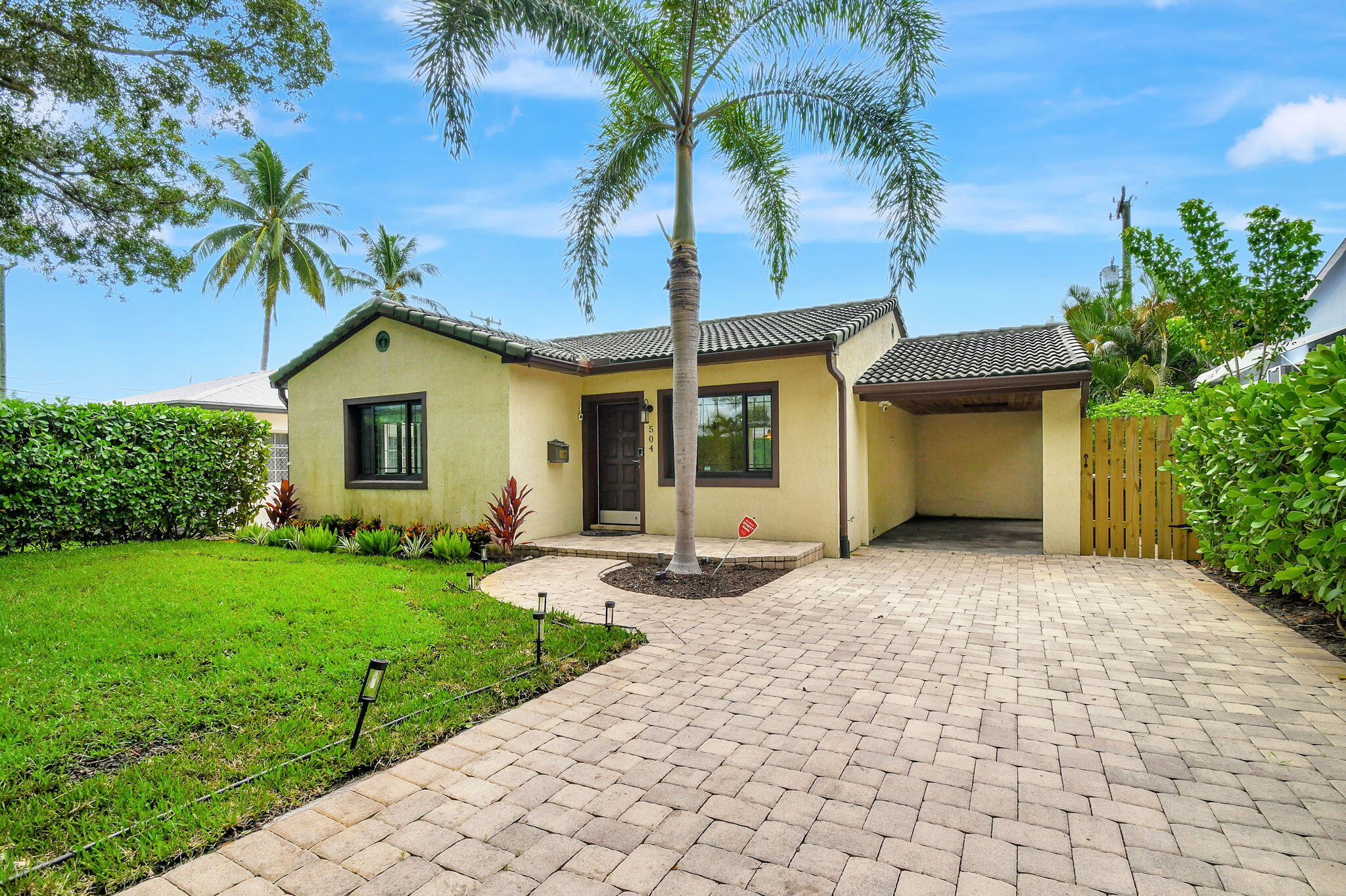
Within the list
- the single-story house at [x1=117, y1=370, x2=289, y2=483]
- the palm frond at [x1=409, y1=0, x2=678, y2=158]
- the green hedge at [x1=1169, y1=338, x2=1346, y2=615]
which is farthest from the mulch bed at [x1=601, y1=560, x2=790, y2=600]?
the single-story house at [x1=117, y1=370, x2=289, y2=483]

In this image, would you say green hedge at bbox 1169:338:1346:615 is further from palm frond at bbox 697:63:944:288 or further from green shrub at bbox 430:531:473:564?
green shrub at bbox 430:531:473:564

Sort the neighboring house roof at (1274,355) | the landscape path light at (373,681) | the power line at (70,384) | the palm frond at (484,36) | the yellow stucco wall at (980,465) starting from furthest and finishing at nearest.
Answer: the power line at (70,384) < the yellow stucco wall at (980,465) < the neighboring house roof at (1274,355) < the palm frond at (484,36) < the landscape path light at (373,681)

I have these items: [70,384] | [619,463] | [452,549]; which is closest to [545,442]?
[619,463]

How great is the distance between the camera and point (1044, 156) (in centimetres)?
1383

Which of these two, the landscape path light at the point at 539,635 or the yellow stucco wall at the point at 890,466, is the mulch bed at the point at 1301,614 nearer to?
the yellow stucco wall at the point at 890,466

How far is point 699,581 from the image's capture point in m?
7.09

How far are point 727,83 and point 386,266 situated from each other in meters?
22.9

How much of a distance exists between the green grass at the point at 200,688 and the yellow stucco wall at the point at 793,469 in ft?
14.0

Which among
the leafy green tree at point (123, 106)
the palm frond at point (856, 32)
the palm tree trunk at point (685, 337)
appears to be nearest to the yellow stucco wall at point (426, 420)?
the leafy green tree at point (123, 106)

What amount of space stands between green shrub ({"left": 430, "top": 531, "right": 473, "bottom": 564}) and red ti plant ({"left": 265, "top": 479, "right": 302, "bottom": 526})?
4.10 m

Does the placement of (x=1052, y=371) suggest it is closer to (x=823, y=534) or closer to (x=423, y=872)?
(x=823, y=534)

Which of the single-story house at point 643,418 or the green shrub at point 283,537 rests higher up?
the single-story house at point 643,418

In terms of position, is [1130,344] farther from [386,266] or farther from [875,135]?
[386,266]

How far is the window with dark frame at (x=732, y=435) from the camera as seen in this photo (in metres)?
9.51
